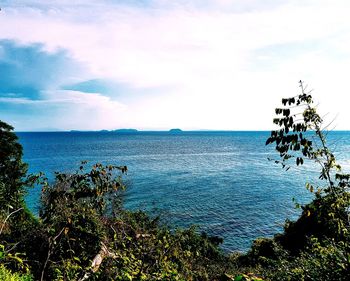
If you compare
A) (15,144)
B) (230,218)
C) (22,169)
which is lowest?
(230,218)

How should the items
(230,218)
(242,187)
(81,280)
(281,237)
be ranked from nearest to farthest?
(81,280) → (281,237) → (230,218) → (242,187)

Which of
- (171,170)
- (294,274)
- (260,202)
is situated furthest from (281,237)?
(171,170)

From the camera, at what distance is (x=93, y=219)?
33.9 ft

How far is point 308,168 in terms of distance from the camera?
74125 mm

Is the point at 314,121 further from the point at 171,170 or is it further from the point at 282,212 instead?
the point at 171,170

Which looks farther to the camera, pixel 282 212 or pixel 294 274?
pixel 282 212

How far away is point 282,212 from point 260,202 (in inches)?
218

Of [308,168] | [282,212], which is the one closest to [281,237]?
[282,212]

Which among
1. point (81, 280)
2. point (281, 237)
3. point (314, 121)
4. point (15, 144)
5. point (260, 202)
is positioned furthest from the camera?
point (260, 202)

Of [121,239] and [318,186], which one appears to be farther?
[121,239]

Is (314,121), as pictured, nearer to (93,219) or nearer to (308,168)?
(93,219)

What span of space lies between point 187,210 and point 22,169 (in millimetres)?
21572

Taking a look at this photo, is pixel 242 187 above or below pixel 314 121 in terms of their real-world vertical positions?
below

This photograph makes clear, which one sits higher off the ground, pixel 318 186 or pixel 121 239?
pixel 318 186
